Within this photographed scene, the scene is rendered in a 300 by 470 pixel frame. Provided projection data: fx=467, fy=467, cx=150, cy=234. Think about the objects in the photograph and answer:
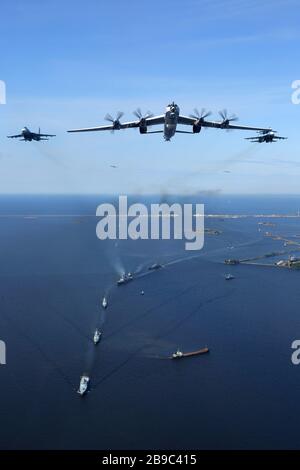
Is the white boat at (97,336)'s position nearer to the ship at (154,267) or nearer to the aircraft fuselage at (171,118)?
the aircraft fuselage at (171,118)

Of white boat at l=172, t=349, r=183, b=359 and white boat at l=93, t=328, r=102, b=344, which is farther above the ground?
Answer: white boat at l=93, t=328, r=102, b=344

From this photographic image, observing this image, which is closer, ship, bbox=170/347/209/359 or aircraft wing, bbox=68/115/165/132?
aircraft wing, bbox=68/115/165/132

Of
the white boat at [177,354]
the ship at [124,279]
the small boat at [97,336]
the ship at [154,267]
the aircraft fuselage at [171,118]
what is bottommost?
the white boat at [177,354]

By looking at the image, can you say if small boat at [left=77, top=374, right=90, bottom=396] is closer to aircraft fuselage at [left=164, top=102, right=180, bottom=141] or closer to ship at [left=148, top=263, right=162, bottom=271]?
aircraft fuselage at [left=164, top=102, right=180, bottom=141]

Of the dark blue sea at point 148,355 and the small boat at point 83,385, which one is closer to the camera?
the dark blue sea at point 148,355

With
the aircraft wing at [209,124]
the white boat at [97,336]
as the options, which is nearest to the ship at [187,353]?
the white boat at [97,336]

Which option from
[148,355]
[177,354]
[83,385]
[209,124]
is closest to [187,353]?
[177,354]

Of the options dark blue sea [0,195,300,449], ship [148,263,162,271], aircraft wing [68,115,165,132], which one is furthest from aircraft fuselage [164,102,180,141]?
ship [148,263,162,271]

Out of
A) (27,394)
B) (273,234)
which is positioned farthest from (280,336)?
(273,234)

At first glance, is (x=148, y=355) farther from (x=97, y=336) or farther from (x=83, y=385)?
(x=83, y=385)
